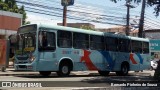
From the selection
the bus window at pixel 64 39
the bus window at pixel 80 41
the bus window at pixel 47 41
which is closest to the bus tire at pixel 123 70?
the bus window at pixel 80 41

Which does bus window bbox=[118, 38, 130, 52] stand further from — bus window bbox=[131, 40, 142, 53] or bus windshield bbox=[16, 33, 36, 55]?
bus windshield bbox=[16, 33, 36, 55]

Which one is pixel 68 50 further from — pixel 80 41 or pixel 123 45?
pixel 123 45

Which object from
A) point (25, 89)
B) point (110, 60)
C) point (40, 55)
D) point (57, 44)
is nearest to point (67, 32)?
point (57, 44)

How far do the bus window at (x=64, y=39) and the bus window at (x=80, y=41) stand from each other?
42cm

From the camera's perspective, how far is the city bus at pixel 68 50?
1864 centimetres

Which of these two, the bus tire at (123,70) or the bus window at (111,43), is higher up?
the bus window at (111,43)

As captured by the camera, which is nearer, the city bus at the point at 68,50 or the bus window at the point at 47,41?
the bus window at the point at 47,41

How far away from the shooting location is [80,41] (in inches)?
821

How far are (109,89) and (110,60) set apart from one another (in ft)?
39.6

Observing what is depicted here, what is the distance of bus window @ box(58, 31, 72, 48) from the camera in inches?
766

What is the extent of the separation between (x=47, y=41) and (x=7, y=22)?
17.1 metres

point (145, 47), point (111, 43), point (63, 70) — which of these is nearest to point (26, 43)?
point (63, 70)

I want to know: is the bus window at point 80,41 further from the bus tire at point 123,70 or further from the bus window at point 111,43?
the bus tire at point 123,70

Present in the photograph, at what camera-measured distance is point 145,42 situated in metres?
26.8
